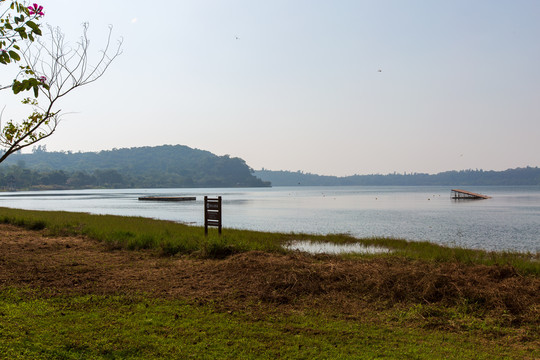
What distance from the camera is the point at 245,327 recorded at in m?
7.93

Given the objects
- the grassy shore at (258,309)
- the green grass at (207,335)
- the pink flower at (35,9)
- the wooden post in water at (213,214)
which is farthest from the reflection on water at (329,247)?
the pink flower at (35,9)

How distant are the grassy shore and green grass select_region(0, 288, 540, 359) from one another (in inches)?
0.9

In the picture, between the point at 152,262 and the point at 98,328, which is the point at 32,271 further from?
the point at 98,328

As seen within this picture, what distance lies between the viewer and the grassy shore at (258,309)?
681 centimetres

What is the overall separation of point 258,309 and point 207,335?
210 cm

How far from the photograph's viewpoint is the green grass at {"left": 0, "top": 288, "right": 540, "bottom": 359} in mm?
6527

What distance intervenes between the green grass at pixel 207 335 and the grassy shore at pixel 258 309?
0.02 m

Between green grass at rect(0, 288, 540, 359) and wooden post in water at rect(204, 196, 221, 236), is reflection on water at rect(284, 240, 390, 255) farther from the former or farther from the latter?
green grass at rect(0, 288, 540, 359)

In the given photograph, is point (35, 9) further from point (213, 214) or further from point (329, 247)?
point (329, 247)

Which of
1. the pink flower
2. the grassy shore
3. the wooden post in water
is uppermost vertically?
the pink flower

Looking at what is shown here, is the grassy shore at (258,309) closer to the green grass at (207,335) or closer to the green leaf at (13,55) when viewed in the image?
the green grass at (207,335)

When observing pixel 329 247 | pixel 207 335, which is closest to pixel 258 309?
pixel 207 335

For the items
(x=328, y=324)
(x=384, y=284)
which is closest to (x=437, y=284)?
(x=384, y=284)

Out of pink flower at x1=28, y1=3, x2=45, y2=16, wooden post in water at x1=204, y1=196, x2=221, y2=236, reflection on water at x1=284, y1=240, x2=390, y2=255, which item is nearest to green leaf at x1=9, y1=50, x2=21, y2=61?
pink flower at x1=28, y1=3, x2=45, y2=16
